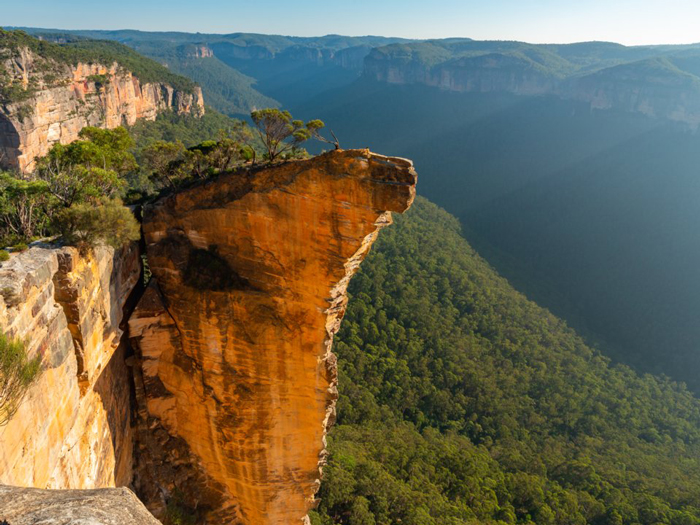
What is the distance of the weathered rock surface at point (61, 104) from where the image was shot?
46219 mm

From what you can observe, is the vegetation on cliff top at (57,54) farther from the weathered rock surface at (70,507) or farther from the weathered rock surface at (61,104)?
the weathered rock surface at (70,507)

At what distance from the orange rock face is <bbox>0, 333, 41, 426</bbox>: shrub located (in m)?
5.58

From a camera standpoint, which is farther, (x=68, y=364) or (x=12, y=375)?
(x=68, y=364)

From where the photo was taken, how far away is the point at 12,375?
8.24 metres

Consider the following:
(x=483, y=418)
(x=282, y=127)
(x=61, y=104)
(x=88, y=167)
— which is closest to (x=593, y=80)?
(x=483, y=418)

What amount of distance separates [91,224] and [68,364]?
3483 millimetres

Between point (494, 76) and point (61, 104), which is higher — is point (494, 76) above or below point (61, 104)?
above

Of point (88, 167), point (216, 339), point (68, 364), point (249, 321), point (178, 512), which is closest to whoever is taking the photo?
point (68, 364)

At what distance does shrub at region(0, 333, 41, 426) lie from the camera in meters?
8.00

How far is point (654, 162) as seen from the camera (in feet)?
349

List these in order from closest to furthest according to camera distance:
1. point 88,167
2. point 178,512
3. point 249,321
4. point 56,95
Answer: point 249,321 < point 88,167 < point 178,512 < point 56,95

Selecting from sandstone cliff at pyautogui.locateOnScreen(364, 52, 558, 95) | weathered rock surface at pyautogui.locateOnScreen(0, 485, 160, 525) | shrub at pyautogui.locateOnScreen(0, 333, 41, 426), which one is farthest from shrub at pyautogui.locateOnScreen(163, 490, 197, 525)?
sandstone cliff at pyautogui.locateOnScreen(364, 52, 558, 95)

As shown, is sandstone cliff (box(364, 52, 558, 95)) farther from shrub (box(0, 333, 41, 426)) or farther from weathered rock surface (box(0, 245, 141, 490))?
shrub (box(0, 333, 41, 426))

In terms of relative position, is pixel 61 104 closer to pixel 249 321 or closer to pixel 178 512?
pixel 249 321
